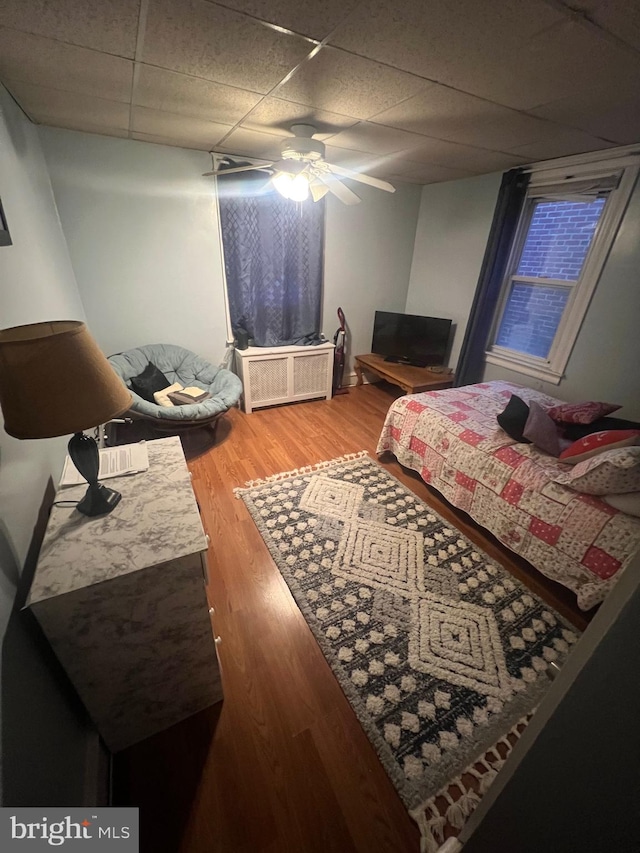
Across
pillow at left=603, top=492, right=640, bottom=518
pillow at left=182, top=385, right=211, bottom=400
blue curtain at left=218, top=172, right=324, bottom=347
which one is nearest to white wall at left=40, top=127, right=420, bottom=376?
blue curtain at left=218, top=172, right=324, bottom=347

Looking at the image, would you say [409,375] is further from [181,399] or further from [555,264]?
[181,399]

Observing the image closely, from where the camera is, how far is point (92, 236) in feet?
9.03

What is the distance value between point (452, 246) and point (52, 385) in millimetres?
3903

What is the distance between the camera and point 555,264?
9.37ft

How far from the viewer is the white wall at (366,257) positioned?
11.8 feet

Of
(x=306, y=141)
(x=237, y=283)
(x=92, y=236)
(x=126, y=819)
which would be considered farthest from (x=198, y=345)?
(x=126, y=819)

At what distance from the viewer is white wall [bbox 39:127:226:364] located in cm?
259

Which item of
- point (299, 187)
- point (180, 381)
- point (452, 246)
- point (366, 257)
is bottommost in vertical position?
point (180, 381)

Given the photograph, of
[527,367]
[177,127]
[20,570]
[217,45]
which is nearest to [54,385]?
[20,570]

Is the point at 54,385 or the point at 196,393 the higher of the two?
the point at 54,385

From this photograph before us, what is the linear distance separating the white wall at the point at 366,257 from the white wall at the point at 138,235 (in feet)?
4.10

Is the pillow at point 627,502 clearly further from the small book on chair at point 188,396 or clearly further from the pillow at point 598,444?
the small book on chair at point 188,396

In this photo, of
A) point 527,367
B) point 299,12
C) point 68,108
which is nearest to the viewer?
point 299,12

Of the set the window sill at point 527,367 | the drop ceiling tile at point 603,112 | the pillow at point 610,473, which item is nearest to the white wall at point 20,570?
the pillow at point 610,473
